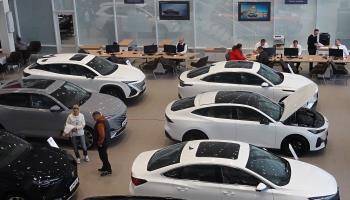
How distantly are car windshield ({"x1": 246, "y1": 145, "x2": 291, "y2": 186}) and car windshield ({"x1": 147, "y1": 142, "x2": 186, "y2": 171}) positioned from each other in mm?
1311

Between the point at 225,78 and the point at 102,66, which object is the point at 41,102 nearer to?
the point at 102,66

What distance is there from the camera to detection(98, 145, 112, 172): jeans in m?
11.2

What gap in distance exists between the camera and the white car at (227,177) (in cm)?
873

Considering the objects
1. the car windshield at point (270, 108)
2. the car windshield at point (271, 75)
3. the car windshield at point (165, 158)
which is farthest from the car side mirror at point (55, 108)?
the car windshield at point (271, 75)

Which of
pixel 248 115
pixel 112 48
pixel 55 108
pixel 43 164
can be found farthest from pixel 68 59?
pixel 248 115

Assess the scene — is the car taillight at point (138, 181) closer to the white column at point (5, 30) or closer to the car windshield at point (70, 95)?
the car windshield at point (70, 95)

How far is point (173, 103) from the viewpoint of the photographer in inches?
514

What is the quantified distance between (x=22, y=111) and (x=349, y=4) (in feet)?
44.9

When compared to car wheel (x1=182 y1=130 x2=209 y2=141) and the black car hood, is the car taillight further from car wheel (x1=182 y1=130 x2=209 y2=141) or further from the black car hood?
car wheel (x1=182 y1=130 x2=209 y2=141)

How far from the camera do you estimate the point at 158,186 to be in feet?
29.6

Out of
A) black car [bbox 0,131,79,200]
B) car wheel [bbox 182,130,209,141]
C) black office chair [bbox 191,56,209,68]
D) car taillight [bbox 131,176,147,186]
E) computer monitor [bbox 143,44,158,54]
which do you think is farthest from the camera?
computer monitor [bbox 143,44,158,54]

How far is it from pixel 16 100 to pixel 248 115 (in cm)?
591

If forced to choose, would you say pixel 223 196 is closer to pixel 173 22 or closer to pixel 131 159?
pixel 131 159

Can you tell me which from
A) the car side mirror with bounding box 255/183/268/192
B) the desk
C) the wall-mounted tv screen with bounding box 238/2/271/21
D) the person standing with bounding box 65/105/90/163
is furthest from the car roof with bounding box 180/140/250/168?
the wall-mounted tv screen with bounding box 238/2/271/21
